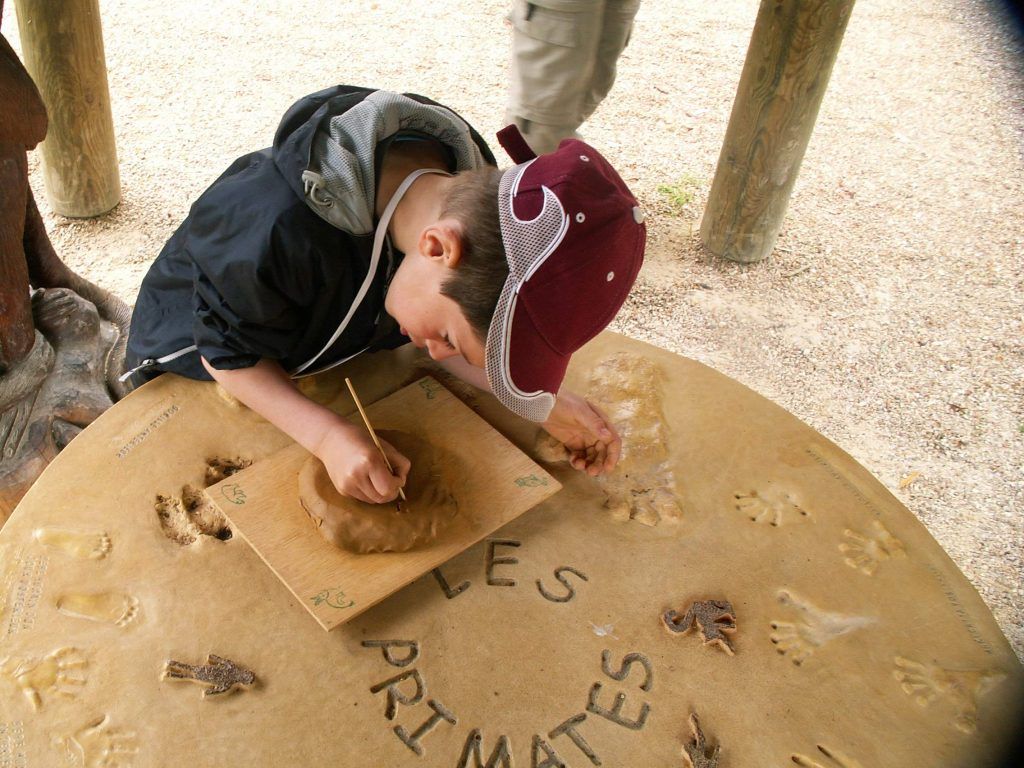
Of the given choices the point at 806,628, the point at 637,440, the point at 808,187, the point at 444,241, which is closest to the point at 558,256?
the point at 444,241

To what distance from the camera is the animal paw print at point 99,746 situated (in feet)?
3.21

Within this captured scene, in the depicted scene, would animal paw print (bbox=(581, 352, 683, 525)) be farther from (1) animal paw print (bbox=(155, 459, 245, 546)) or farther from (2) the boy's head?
(1) animal paw print (bbox=(155, 459, 245, 546))

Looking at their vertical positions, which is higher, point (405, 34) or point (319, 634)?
point (319, 634)

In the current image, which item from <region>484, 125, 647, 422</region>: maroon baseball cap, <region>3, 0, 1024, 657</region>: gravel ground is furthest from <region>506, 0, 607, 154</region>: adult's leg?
<region>484, 125, 647, 422</region>: maroon baseball cap

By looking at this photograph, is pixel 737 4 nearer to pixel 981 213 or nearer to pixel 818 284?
pixel 981 213

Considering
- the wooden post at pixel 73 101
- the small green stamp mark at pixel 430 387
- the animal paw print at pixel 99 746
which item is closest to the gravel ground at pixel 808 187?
the wooden post at pixel 73 101

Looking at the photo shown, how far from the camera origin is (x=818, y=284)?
301 centimetres

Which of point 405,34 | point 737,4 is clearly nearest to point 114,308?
point 405,34

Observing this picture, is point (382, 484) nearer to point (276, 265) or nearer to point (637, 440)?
point (276, 265)

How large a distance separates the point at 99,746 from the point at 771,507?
3.31 feet

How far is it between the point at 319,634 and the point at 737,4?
460 cm

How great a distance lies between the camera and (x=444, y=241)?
3.60 ft

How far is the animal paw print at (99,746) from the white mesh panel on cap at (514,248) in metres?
0.63

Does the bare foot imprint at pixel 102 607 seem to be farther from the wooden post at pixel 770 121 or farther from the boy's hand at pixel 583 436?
the wooden post at pixel 770 121
